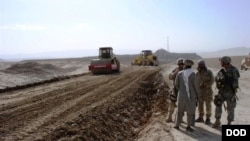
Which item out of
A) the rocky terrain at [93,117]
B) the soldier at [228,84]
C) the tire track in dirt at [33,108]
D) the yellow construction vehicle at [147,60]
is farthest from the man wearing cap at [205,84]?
the yellow construction vehicle at [147,60]

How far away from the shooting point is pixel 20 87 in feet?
74.0

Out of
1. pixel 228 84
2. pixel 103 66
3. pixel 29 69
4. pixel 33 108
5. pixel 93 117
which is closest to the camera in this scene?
pixel 228 84

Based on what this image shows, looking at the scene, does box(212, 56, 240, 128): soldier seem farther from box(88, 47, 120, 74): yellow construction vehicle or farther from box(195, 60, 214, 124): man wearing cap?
box(88, 47, 120, 74): yellow construction vehicle

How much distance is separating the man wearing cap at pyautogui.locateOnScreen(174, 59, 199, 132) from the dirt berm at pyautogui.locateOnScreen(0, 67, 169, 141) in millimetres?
1892

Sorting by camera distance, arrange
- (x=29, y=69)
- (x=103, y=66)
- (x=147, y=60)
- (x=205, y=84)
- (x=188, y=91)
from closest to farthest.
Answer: (x=188, y=91)
(x=205, y=84)
(x=103, y=66)
(x=29, y=69)
(x=147, y=60)

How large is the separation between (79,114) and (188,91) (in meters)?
3.89

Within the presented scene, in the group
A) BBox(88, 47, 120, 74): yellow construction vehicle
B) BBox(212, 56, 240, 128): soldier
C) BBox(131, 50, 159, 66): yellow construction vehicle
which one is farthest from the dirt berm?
BBox(131, 50, 159, 66): yellow construction vehicle

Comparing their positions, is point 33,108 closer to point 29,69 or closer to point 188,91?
point 188,91

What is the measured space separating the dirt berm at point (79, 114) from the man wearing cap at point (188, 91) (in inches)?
74.5

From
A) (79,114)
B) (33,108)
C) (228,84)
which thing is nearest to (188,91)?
(228,84)

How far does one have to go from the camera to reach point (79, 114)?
41.9 ft

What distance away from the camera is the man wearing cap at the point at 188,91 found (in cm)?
1044

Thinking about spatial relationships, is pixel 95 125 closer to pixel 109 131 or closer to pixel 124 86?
pixel 109 131

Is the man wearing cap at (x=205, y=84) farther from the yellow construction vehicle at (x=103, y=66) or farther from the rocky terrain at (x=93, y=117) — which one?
the yellow construction vehicle at (x=103, y=66)
